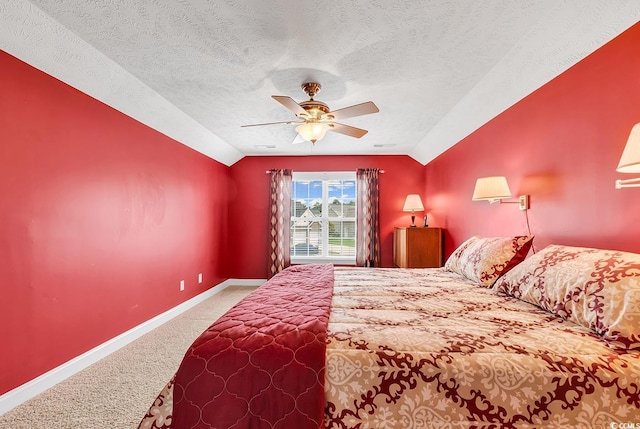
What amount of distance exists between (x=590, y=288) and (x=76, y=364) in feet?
11.0

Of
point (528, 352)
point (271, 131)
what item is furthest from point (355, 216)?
point (528, 352)

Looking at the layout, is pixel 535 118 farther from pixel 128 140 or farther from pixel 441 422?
pixel 128 140

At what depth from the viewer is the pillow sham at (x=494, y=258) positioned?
2020mm

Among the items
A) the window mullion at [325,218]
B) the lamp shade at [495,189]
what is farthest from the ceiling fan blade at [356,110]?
the window mullion at [325,218]

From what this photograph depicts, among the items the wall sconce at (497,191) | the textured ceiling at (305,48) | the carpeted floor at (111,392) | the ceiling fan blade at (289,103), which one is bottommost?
the carpeted floor at (111,392)

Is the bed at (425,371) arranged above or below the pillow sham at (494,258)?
below

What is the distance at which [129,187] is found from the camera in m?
2.80

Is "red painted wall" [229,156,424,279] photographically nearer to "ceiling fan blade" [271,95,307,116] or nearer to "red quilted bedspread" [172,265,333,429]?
"ceiling fan blade" [271,95,307,116]

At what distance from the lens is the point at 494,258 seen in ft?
6.78

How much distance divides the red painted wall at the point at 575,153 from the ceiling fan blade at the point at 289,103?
1.92 metres

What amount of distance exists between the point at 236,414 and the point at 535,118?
9.40ft

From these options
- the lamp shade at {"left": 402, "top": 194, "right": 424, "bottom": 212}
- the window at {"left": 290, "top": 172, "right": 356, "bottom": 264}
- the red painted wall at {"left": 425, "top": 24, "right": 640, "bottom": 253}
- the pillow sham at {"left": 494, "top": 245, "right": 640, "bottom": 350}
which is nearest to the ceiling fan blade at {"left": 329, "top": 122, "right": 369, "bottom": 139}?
the red painted wall at {"left": 425, "top": 24, "right": 640, "bottom": 253}

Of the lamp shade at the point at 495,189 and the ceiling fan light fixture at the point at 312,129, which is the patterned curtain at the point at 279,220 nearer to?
the ceiling fan light fixture at the point at 312,129

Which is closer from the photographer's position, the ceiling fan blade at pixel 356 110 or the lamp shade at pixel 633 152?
the lamp shade at pixel 633 152
